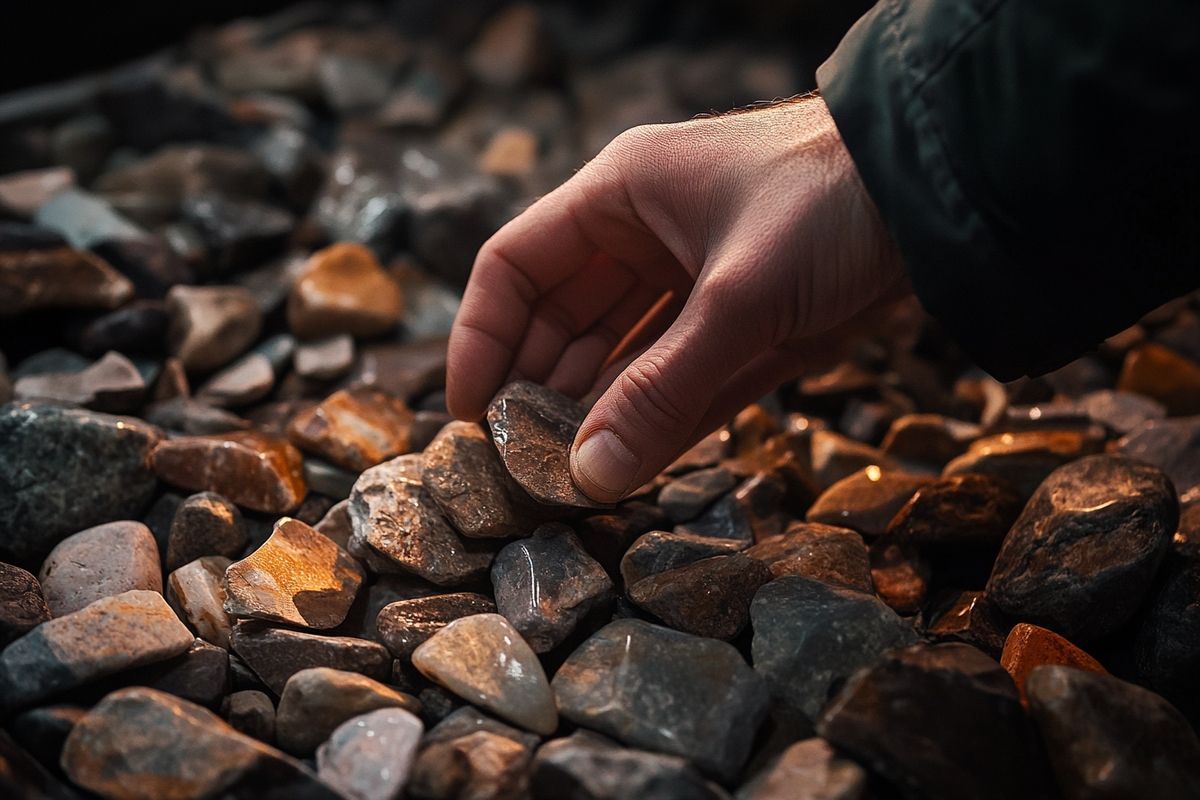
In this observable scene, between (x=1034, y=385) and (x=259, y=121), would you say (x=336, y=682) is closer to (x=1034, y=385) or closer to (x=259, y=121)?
(x=1034, y=385)

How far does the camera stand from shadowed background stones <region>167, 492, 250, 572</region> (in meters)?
1.42

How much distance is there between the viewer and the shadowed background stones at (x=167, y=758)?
0.98 meters

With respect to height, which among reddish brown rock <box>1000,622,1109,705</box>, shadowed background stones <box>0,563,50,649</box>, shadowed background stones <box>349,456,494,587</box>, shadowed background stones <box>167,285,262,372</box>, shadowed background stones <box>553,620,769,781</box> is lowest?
reddish brown rock <box>1000,622,1109,705</box>

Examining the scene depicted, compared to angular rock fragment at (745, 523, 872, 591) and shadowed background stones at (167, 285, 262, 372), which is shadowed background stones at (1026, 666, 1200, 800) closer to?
angular rock fragment at (745, 523, 872, 591)

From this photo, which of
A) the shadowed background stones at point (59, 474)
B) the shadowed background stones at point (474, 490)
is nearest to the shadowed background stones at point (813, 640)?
the shadowed background stones at point (474, 490)

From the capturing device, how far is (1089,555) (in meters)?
1.29

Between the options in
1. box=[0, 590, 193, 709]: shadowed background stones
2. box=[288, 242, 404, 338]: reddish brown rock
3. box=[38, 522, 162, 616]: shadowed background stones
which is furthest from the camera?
box=[288, 242, 404, 338]: reddish brown rock

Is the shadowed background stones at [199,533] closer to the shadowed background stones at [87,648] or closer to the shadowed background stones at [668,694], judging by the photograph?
the shadowed background stones at [87,648]

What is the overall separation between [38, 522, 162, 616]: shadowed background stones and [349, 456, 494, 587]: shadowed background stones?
29 cm

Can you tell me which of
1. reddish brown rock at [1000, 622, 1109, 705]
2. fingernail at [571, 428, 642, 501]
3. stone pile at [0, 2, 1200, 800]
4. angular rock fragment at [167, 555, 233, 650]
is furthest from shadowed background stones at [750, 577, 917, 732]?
angular rock fragment at [167, 555, 233, 650]

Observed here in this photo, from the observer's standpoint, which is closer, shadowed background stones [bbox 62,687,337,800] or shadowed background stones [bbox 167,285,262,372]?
shadowed background stones [bbox 62,687,337,800]

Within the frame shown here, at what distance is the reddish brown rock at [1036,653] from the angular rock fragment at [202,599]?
1021mm

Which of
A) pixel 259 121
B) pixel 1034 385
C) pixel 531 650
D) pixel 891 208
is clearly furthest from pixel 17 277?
pixel 1034 385

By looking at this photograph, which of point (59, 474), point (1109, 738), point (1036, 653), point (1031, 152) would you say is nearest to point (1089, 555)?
point (1036, 653)
